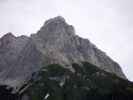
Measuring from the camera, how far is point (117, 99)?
7382 inches

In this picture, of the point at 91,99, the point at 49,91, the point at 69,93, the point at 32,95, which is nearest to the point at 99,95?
the point at 91,99

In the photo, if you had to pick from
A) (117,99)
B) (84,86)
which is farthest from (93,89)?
(117,99)

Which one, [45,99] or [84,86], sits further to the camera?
[84,86]

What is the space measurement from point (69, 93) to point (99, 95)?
2028 centimetres

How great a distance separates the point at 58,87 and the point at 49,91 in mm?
7119

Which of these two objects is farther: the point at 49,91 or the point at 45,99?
the point at 49,91

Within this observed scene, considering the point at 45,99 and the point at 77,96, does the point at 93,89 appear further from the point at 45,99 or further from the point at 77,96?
the point at 45,99

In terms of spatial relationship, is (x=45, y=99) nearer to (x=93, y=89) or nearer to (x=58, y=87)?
(x=58, y=87)

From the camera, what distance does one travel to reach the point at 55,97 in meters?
186

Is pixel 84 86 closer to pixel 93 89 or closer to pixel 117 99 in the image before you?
pixel 93 89

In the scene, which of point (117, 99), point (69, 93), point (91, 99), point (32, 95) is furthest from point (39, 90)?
point (117, 99)

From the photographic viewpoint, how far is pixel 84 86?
199 m

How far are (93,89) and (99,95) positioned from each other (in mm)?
8547

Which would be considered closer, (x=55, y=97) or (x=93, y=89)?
(x=55, y=97)
